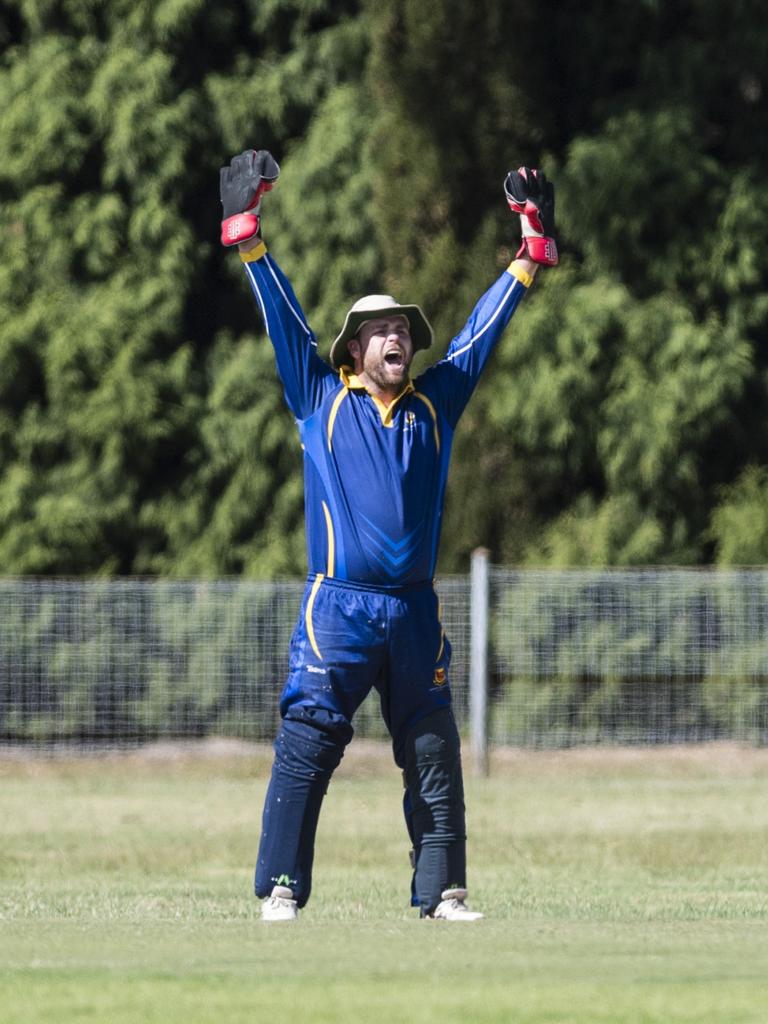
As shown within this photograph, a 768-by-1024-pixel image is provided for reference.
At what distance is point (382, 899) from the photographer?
9125mm

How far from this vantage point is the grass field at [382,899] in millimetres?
5441

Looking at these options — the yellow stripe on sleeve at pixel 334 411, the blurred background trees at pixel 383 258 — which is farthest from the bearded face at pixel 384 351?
the blurred background trees at pixel 383 258

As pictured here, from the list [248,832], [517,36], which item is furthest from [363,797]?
[517,36]

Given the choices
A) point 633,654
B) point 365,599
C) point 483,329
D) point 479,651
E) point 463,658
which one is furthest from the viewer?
point 463,658

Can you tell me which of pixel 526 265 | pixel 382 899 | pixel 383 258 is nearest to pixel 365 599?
pixel 526 265

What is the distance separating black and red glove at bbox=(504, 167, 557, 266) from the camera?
8.01 m

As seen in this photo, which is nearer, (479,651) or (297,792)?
(297,792)

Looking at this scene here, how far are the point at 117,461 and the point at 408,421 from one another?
498 inches

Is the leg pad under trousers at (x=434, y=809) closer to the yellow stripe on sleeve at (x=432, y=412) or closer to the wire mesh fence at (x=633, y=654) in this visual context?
the yellow stripe on sleeve at (x=432, y=412)

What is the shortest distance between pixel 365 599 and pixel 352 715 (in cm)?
40

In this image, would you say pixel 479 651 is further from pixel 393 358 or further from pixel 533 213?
pixel 393 358

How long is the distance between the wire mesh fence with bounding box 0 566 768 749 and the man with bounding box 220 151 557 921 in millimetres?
9915

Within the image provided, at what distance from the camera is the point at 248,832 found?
42.0ft

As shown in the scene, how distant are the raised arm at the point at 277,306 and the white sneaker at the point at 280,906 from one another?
64.2 inches
